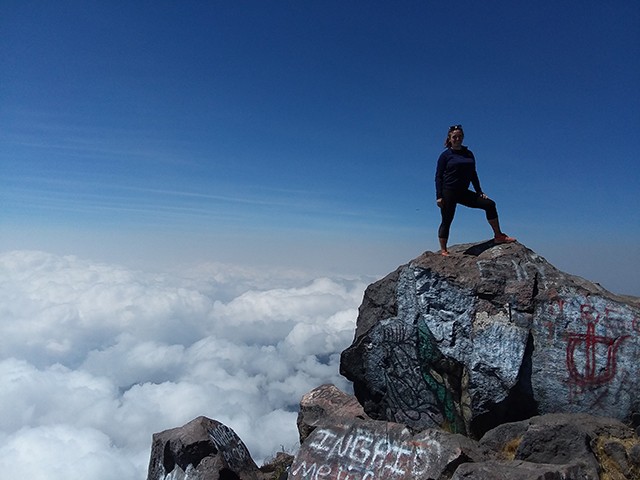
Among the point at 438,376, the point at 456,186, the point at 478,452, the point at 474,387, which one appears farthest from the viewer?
the point at 456,186

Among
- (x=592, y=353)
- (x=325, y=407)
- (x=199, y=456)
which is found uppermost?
(x=592, y=353)

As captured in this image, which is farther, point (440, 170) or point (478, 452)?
point (440, 170)

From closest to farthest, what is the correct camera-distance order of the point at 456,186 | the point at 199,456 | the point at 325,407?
the point at 199,456 → the point at 456,186 → the point at 325,407

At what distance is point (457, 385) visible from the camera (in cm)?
930

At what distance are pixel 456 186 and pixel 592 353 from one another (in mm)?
4226

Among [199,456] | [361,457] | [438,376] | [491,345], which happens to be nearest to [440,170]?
[491,345]

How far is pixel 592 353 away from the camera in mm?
8586

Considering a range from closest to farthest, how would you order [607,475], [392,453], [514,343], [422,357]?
[607,475] → [392,453] → [514,343] → [422,357]

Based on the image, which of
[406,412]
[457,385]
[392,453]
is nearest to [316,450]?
[392,453]

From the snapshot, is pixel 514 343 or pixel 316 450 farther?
pixel 514 343

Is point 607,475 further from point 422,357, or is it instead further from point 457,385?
point 422,357

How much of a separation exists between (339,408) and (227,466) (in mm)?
3150

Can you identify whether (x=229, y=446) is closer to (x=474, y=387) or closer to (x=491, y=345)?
(x=474, y=387)

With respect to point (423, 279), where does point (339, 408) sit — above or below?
below
